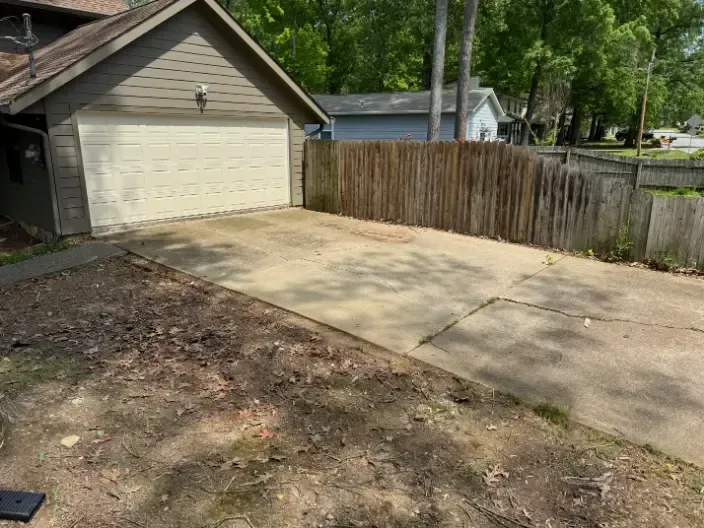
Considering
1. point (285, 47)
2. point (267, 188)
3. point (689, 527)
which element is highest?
point (285, 47)

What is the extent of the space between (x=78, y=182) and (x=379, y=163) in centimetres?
541

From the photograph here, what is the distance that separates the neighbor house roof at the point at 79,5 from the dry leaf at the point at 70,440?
1168 centimetres

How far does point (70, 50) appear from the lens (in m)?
9.07

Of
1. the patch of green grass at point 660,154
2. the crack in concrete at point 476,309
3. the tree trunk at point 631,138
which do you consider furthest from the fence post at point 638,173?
the tree trunk at point 631,138

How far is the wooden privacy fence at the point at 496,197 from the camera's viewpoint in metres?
7.35

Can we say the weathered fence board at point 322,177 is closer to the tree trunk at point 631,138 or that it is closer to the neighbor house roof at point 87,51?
the neighbor house roof at point 87,51

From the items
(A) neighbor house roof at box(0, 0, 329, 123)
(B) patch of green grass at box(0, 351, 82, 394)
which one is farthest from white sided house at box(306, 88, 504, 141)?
(B) patch of green grass at box(0, 351, 82, 394)

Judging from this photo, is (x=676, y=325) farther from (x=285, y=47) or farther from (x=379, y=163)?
(x=285, y=47)

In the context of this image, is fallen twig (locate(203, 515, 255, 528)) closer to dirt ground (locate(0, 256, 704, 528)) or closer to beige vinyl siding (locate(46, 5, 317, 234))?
dirt ground (locate(0, 256, 704, 528))

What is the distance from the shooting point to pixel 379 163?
408 inches

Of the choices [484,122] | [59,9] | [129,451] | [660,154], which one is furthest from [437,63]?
[660,154]

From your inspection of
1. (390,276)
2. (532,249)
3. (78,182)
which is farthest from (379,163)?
(78,182)

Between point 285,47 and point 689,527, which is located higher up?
point 285,47

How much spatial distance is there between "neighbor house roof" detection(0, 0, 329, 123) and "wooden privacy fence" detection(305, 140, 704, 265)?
244cm
